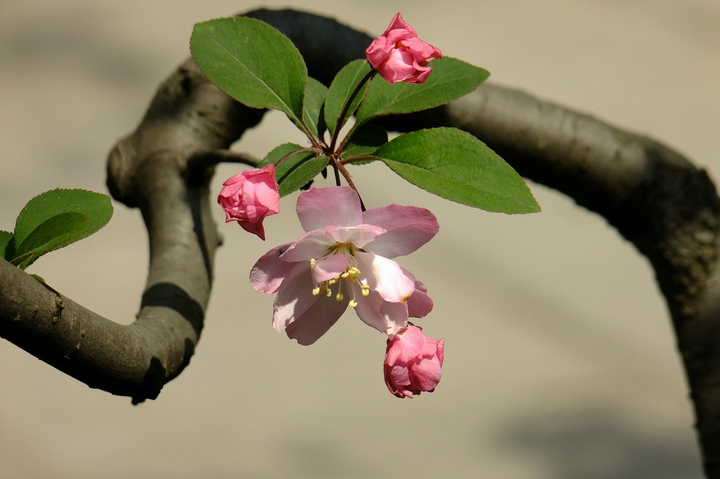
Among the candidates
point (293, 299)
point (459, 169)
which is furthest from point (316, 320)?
point (459, 169)

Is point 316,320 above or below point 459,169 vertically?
below

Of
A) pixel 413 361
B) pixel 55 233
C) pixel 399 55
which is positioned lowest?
pixel 413 361

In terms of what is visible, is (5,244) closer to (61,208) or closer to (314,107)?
(61,208)

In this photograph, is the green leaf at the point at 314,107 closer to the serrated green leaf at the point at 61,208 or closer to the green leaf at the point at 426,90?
the green leaf at the point at 426,90

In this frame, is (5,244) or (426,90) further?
(426,90)

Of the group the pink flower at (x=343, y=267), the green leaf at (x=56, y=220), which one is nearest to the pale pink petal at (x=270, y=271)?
the pink flower at (x=343, y=267)

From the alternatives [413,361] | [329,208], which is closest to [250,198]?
[329,208]

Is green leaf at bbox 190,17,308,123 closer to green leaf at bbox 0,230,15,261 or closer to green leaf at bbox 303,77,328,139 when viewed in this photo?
green leaf at bbox 303,77,328,139

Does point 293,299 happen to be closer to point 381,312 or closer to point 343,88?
point 381,312
